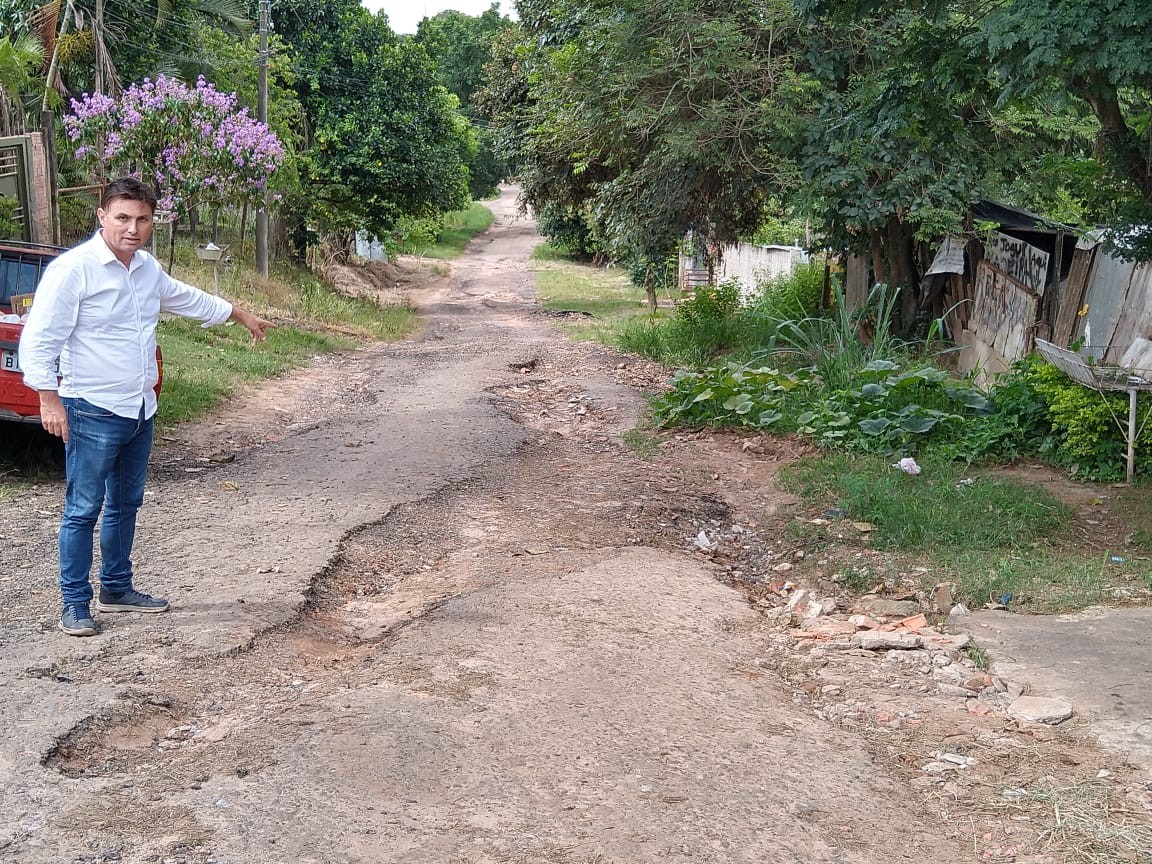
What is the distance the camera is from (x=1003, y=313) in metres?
12.0

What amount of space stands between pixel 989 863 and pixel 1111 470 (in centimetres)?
511

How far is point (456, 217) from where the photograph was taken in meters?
57.6

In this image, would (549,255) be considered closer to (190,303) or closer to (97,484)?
(190,303)

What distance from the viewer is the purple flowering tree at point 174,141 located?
1617 centimetres

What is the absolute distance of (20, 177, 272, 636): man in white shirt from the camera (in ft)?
14.1

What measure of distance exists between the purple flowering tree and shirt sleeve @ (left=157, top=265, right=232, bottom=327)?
493 inches

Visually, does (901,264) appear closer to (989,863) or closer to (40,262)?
(40,262)

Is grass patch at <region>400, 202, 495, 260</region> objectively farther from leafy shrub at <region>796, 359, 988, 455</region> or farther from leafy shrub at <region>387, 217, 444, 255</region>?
leafy shrub at <region>796, 359, 988, 455</region>

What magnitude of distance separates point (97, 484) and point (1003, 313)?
9.98 m

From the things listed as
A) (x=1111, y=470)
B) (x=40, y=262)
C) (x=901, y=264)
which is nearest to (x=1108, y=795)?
(x=1111, y=470)

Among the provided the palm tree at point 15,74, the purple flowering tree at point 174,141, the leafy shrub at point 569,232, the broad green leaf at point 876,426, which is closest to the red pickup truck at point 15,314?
the broad green leaf at point 876,426

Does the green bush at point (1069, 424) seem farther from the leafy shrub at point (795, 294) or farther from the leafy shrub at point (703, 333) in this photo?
the leafy shrub at point (795, 294)

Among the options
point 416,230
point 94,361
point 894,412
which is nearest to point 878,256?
point 894,412

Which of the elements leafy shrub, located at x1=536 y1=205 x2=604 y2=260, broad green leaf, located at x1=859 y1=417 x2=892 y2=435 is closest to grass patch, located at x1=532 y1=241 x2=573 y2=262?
leafy shrub, located at x1=536 y1=205 x2=604 y2=260
